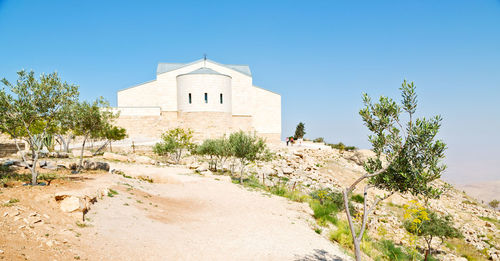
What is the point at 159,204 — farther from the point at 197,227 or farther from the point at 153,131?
the point at 153,131

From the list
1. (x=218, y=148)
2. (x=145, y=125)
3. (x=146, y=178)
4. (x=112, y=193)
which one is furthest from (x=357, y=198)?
(x=145, y=125)

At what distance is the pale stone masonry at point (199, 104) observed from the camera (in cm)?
4375

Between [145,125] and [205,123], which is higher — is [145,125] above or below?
below

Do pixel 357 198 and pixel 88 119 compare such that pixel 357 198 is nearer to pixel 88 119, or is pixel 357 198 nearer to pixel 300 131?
pixel 88 119

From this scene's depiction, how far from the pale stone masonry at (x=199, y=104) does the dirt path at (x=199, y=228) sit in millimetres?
26388

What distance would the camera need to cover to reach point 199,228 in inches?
424

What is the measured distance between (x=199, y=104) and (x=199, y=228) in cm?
3506

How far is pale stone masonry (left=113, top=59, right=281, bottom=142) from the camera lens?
4375 centimetres

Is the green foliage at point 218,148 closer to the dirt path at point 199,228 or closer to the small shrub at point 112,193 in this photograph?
the dirt path at point 199,228

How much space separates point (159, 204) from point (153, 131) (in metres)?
32.4

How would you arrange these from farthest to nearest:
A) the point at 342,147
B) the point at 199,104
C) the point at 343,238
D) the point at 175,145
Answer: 1. the point at 342,147
2. the point at 199,104
3. the point at 175,145
4. the point at 343,238

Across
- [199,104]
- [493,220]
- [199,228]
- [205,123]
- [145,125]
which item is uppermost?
[199,104]

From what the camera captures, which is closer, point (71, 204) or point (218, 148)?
point (71, 204)

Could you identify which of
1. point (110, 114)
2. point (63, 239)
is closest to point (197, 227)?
point (63, 239)
